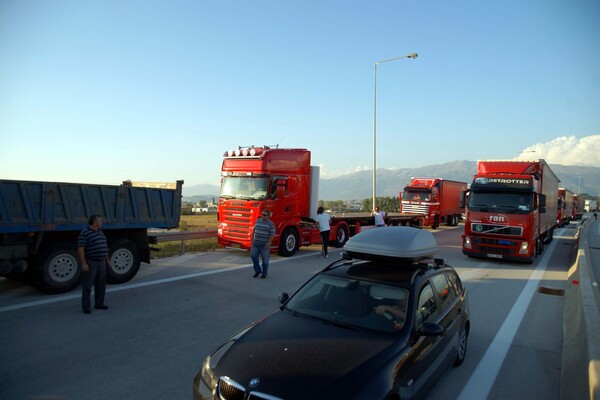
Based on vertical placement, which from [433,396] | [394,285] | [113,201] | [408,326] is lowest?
[433,396]

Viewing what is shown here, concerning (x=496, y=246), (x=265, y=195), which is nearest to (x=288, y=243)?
(x=265, y=195)

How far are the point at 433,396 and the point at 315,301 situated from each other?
160 centimetres

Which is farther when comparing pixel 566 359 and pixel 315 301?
pixel 566 359

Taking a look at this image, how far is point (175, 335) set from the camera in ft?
18.8

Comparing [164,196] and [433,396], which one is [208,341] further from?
[164,196]

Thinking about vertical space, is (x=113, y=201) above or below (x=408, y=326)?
above

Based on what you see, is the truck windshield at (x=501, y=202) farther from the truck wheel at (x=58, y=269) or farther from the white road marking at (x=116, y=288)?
the truck wheel at (x=58, y=269)

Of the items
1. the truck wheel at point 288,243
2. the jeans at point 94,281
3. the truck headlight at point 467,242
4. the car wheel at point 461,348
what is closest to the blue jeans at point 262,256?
the truck wheel at point 288,243

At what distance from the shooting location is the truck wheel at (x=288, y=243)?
1330cm

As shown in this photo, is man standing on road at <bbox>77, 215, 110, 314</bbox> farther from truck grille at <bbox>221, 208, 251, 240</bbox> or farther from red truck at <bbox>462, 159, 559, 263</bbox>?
red truck at <bbox>462, 159, 559, 263</bbox>

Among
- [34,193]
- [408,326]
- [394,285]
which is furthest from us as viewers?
[34,193]

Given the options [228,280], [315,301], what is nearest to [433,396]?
[315,301]

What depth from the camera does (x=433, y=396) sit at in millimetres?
4141

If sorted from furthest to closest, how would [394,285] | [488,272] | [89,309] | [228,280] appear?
[488,272] → [228,280] → [89,309] → [394,285]
